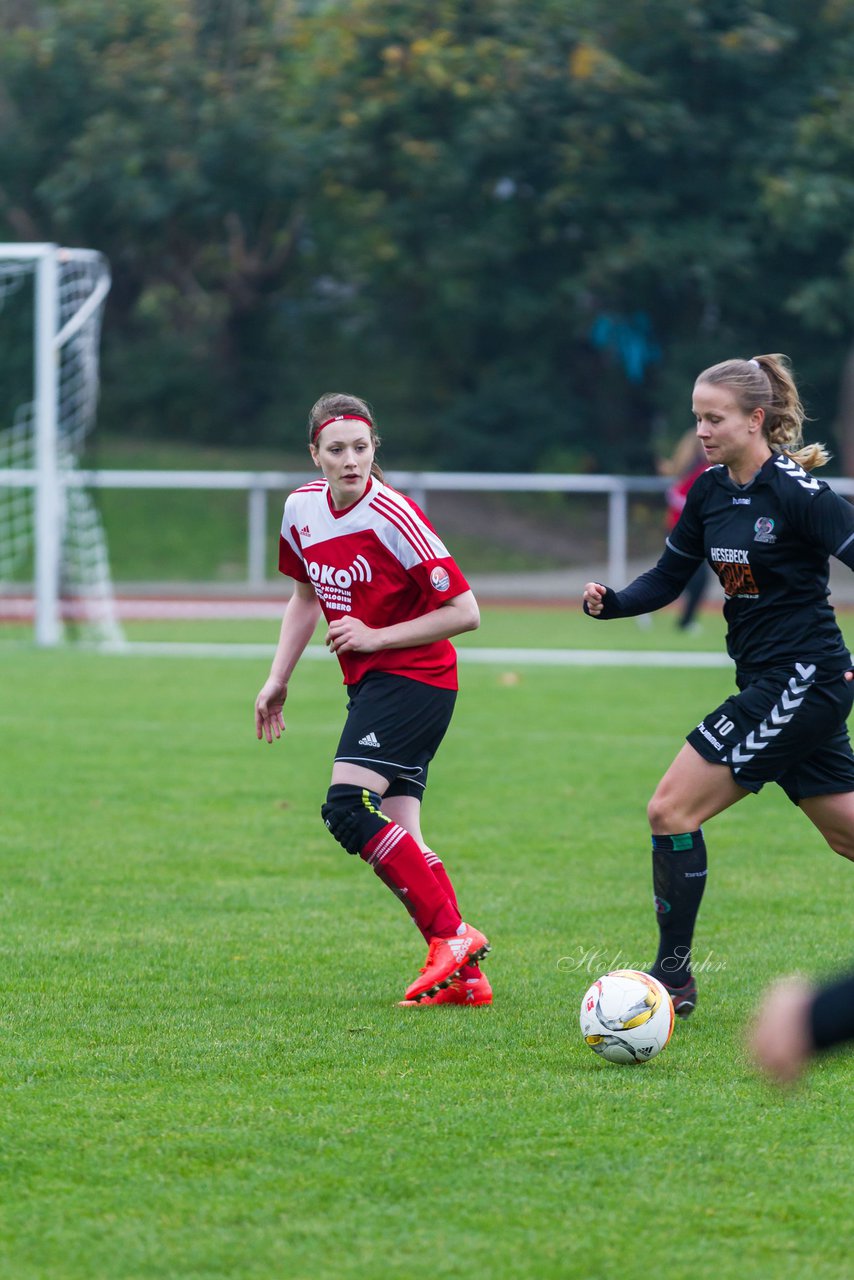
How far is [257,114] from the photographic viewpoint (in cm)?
3209

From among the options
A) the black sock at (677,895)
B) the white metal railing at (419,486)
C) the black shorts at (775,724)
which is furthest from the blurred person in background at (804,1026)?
the white metal railing at (419,486)

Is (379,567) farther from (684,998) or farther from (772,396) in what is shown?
(684,998)

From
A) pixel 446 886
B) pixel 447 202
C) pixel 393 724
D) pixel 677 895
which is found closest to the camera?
pixel 677 895

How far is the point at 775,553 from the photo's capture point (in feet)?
16.2

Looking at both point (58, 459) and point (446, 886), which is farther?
point (58, 459)

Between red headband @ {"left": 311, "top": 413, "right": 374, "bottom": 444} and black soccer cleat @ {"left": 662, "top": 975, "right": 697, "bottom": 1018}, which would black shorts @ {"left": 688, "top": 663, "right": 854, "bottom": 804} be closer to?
black soccer cleat @ {"left": 662, "top": 975, "right": 697, "bottom": 1018}

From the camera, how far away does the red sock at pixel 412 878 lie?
5234mm

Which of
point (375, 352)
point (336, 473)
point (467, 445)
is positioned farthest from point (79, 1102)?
point (375, 352)

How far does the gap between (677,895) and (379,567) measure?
4.37ft

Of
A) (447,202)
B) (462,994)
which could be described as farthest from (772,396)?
(447,202)

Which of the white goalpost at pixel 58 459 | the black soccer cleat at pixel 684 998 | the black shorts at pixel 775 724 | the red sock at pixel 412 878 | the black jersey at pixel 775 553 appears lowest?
the white goalpost at pixel 58 459

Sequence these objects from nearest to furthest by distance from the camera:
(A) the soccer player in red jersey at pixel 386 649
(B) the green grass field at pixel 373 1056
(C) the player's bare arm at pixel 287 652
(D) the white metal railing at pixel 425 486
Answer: (B) the green grass field at pixel 373 1056
(A) the soccer player in red jersey at pixel 386 649
(C) the player's bare arm at pixel 287 652
(D) the white metal railing at pixel 425 486

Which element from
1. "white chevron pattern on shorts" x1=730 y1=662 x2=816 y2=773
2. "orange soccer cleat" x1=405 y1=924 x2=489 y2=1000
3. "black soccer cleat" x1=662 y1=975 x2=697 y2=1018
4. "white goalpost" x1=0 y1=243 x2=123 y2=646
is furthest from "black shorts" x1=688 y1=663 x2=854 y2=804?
"white goalpost" x1=0 y1=243 x2=123 y2=646

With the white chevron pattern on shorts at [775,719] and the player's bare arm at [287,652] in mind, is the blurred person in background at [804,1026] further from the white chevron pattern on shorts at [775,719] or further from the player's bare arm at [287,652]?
the player's bare arm at [287,652]
